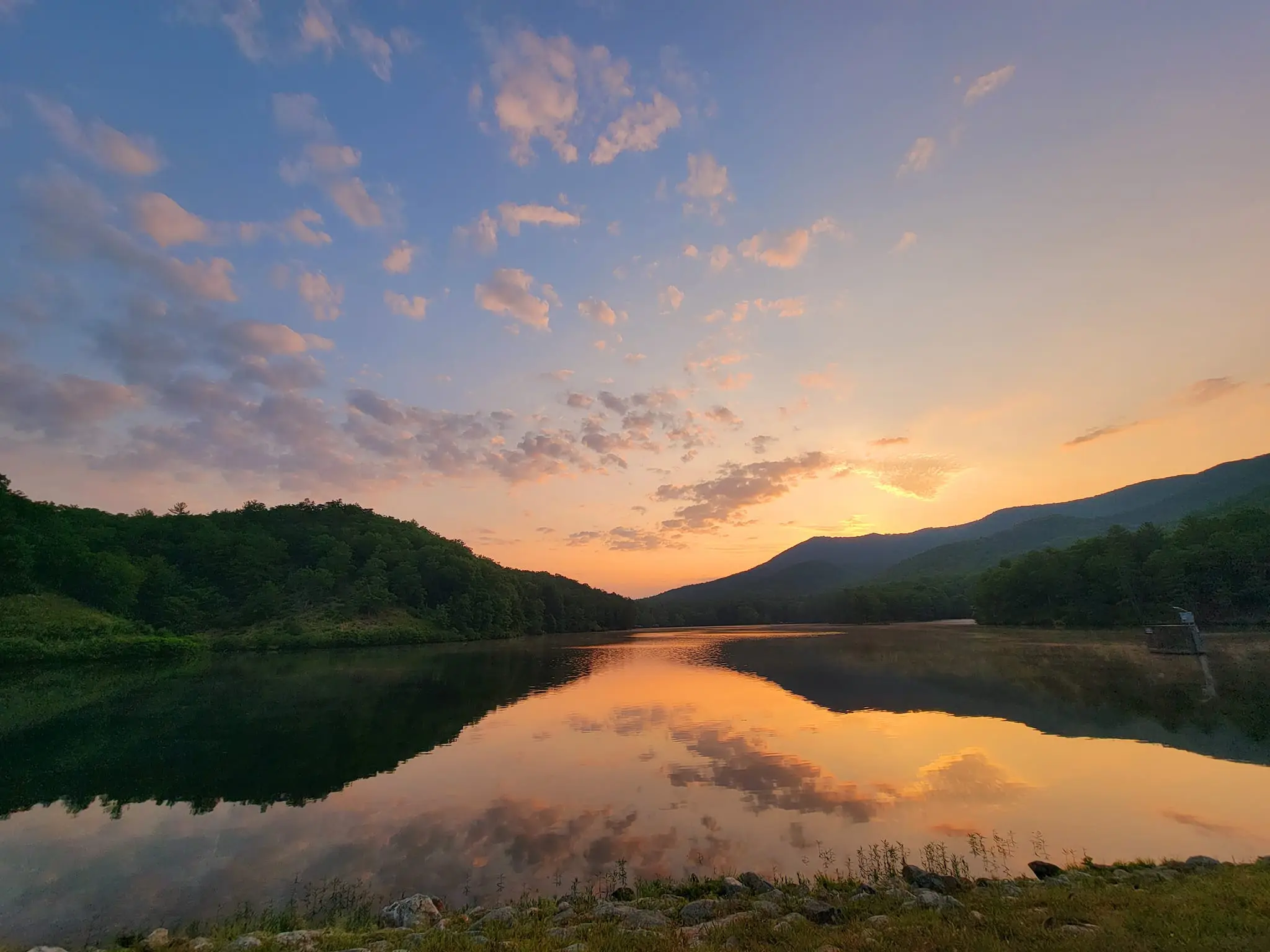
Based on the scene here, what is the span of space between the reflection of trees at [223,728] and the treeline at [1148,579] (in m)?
101

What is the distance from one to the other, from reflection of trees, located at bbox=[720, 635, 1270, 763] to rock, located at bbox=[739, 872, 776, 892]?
2411 cm

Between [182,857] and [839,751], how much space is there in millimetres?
25790

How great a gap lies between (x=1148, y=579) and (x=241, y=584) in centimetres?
18331

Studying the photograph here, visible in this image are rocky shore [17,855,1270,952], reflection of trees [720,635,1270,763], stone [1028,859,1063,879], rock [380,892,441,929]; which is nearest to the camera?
rocky shore [17,855,1270,952]

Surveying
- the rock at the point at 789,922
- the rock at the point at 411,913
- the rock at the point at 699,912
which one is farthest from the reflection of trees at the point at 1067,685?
the rock at the point at 411,913

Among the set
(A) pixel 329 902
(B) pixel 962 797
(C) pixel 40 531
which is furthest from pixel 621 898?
(C) pixel 40 531

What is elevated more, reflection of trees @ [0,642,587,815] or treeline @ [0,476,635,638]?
treeline @ [0,476,635,638]

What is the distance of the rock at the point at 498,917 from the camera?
1155 centimetres

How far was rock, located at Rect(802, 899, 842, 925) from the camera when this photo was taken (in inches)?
416

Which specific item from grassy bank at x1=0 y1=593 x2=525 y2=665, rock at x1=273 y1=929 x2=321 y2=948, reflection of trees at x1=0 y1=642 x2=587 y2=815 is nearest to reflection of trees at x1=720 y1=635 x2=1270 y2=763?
reflection of trees at x1=0 y1=642 x2=587 y2=815

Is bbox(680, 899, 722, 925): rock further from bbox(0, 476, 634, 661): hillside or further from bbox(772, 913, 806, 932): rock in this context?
bbox(0, 476, 634, 661): hillside

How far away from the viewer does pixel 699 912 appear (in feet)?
37.8

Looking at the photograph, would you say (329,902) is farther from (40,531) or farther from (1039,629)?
(1039,629)

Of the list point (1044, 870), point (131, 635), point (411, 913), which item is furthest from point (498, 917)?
point (131, 635)
